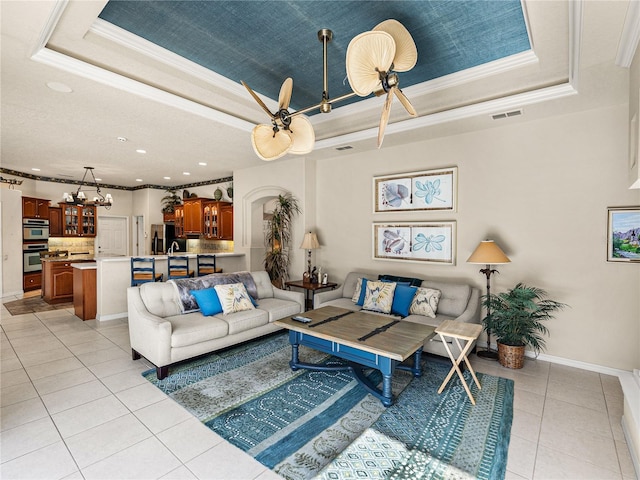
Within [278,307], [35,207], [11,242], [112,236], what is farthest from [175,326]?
[112,236]

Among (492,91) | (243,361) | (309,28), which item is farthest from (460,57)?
(243,361)

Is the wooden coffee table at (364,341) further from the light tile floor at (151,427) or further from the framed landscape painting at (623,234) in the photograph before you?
the framed landscape painting at (623,234)

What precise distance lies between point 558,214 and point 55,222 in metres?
11.1

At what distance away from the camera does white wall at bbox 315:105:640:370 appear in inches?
135

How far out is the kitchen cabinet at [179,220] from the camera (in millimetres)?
9145

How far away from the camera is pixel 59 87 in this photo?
3135 millimetres

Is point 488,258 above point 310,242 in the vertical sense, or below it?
below

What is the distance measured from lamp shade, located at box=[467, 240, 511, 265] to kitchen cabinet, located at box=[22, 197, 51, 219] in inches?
383

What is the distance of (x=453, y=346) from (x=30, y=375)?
14.9ft

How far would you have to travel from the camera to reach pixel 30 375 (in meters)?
3.35

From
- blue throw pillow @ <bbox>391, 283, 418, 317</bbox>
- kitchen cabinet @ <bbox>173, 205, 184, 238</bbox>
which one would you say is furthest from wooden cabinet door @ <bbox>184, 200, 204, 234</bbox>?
blue throw pillow @ <bbox>391, 283, 418, 317</bbox>

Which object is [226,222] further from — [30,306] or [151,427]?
[151,427]

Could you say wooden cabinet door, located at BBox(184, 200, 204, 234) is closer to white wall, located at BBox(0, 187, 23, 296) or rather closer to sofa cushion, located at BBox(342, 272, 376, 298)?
white wall, located at BBox(0, 187, 23, 296)

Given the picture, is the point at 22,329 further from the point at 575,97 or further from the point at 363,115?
the point at 575,97
